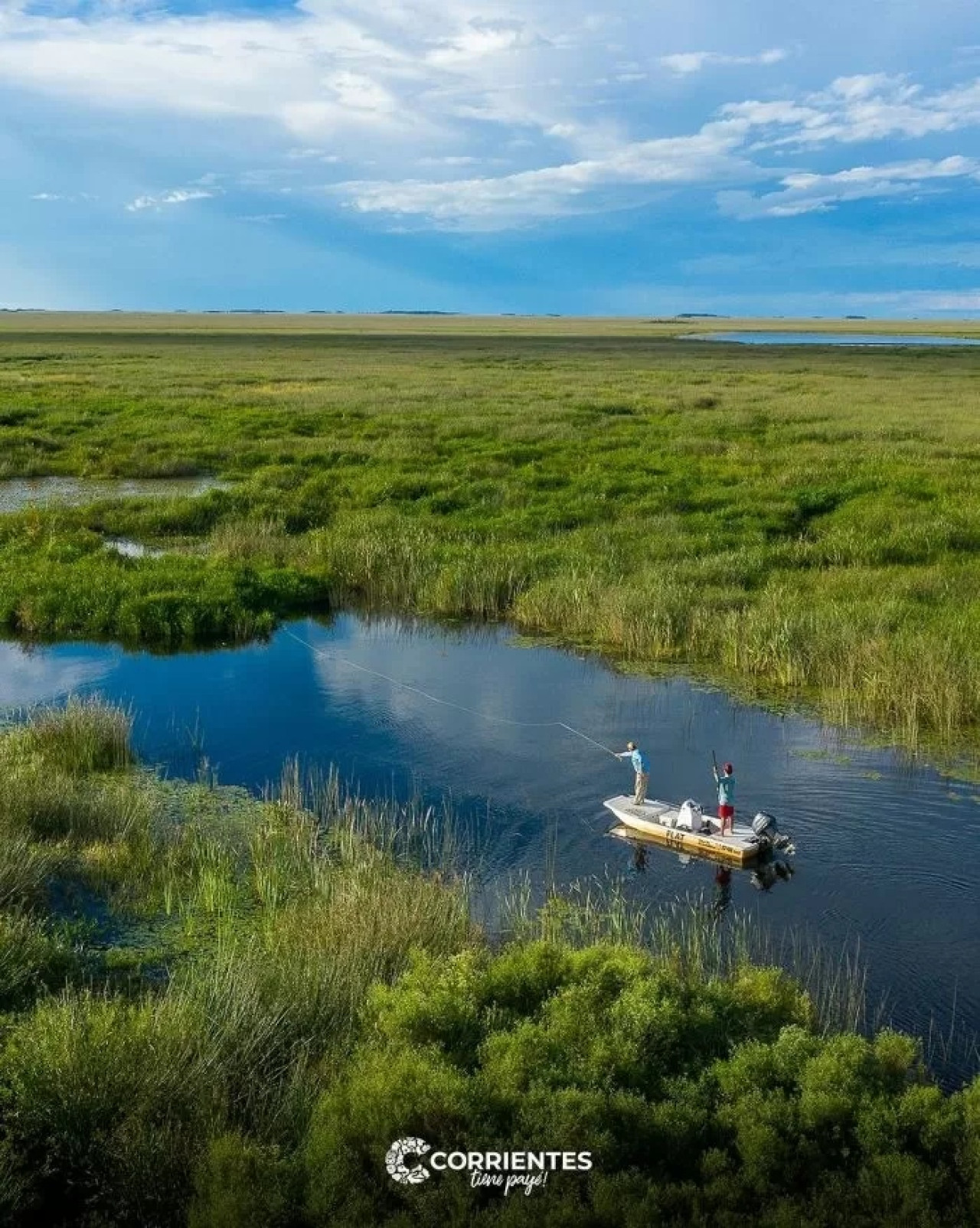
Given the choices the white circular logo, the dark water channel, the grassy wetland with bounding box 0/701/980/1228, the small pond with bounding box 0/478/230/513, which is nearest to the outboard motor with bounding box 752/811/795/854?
the dark water channel

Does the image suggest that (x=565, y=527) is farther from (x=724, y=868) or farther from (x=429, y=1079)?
(x=429, y=1079)

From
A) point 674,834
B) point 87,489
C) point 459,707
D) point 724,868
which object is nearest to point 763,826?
point 724,868

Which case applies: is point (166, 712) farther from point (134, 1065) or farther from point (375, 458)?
point (375, 458)

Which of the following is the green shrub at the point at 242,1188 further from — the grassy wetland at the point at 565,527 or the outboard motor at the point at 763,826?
the grassy wetland at the point at 565,527

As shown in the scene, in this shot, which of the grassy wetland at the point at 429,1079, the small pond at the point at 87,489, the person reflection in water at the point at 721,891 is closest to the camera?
the grassy wetland at the point at 429,1079

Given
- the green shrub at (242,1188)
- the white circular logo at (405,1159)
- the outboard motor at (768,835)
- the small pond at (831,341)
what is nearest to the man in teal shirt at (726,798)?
the outboard motor at (768,835)

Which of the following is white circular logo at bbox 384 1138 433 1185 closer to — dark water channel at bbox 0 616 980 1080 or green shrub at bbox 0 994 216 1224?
green shrub at bbox 0 994 216 1224
